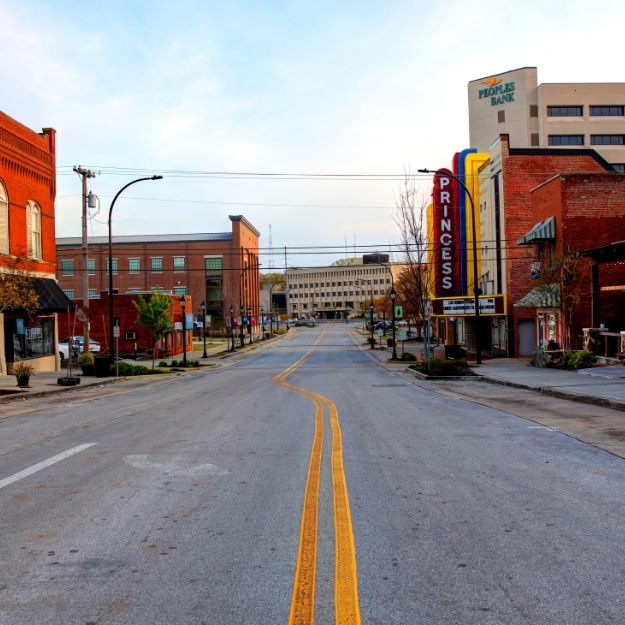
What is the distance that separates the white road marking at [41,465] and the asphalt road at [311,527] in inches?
1.8

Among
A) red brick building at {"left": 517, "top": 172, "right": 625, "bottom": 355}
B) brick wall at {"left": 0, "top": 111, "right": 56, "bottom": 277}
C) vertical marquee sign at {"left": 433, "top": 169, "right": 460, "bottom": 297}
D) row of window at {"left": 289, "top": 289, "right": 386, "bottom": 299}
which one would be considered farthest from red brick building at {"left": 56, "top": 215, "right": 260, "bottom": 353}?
row of window at {"left": 289, "top": 289, "right": 386, "bottom": 299}

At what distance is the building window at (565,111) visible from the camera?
6769 centimetres

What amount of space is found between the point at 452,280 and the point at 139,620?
42660 mm

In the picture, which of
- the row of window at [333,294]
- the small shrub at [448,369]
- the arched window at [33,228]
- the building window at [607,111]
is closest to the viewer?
the small shrub at [448,369]

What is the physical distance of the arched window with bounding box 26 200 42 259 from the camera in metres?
30.3

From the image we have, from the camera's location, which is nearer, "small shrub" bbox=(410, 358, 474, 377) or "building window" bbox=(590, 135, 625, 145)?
"small shrub" bbox=(410, 358, 474, 377)

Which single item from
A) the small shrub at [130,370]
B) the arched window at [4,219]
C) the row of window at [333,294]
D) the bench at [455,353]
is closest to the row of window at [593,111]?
the bench at [455,353]

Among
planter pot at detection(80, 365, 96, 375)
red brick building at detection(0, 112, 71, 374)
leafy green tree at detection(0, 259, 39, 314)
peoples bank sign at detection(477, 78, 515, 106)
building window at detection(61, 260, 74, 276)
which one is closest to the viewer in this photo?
leafy green tree at detection(0, 259, 39, 314)

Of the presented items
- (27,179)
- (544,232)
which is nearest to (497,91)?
(544,232)

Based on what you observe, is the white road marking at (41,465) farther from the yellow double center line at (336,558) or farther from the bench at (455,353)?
the bench at (455,353)

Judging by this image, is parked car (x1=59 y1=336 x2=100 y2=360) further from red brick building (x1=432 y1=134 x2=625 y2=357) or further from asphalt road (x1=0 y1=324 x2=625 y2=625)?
asphalt road (x1=0 y1=324 x2=625 y2=625)

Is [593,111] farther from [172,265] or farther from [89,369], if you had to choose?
[89,369]

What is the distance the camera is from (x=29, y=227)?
99.7 ft

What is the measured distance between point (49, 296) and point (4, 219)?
155 inches
